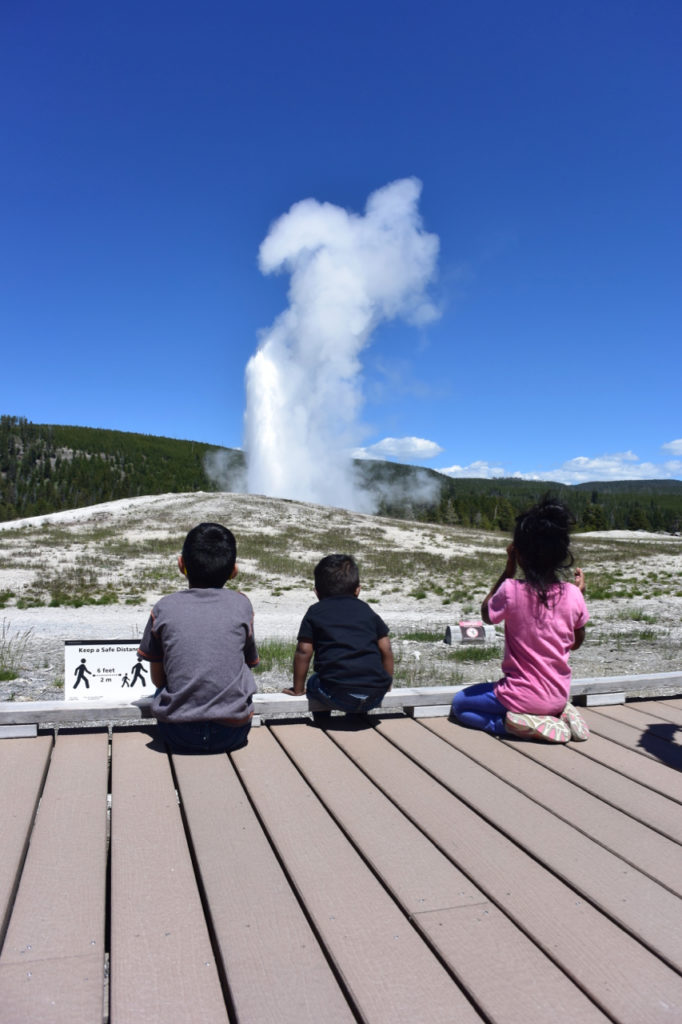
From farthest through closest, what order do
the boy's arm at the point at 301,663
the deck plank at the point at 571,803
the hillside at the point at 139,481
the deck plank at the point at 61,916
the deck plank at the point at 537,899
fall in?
1. the hillside at the point at 139,481
2. the boy's arm at the point at 301,663
3. the deck plank at the point at 571,803
4. the deck plank at the point at 537,899
5. the deck plank at the point at 61,916

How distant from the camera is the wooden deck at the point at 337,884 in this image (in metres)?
1.98

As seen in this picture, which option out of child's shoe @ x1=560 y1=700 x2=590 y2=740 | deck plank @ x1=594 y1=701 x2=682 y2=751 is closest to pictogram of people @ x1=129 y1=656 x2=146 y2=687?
child's shoe @ x1=560 y1=700 x2=590 y2=740

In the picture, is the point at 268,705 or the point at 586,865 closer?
the point at 586,865

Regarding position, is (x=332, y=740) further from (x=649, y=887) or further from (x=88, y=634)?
(x=88, y=634)

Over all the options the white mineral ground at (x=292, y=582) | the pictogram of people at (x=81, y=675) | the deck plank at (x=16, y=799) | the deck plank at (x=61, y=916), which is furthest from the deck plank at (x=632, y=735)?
the white mineral ground at (x=292, y=582)

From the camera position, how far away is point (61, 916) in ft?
7.52

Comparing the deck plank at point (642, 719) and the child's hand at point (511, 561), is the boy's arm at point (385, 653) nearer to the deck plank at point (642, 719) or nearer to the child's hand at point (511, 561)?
the child's hand at point (511, 561)

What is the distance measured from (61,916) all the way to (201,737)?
4.97 feet

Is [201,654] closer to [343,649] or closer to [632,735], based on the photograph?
[343,649]

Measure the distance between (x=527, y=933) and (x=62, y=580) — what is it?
68.8 ft

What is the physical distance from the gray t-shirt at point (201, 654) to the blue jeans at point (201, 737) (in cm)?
8

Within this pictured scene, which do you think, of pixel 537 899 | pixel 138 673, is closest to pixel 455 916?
pixel 537 899

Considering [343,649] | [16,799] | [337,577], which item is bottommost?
[16,799]

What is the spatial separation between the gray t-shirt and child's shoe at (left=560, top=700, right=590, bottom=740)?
5.97 feet
